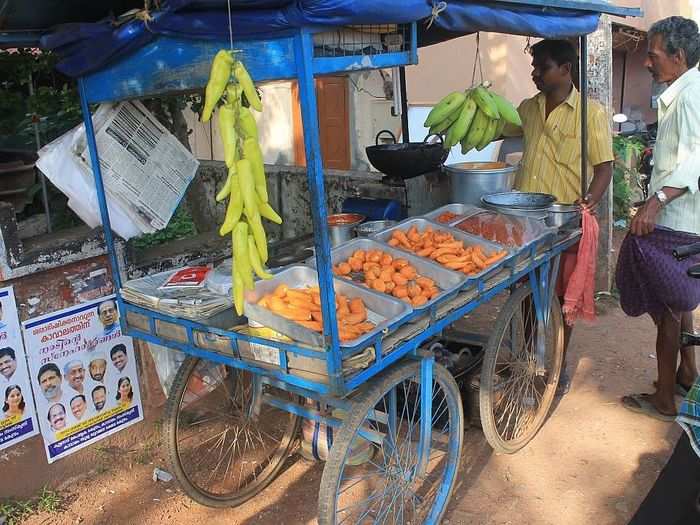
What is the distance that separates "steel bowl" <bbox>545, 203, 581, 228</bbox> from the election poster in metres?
2.77

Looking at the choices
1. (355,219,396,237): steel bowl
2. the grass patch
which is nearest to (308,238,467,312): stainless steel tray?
(355,219,396,237): steel bowl

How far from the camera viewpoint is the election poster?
2928 millimetres

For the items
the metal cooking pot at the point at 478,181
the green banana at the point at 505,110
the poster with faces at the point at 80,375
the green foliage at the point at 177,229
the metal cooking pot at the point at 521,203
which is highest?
the green banana at the point at 505,110

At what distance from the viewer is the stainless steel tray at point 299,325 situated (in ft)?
7.23

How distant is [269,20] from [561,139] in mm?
2567

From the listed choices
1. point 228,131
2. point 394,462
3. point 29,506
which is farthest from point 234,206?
point 29,506

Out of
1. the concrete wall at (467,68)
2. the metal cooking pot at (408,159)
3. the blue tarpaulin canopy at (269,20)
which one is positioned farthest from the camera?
the concrete wall at (467,68)

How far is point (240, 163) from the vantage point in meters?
1.99

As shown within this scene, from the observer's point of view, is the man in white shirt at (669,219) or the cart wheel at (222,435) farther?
the man in white shirt at (669,219)

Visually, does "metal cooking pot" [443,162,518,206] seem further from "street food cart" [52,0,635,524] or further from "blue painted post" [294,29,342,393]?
"blue painted post" [294,29,342,393]

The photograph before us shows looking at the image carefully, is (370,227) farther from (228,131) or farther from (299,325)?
(228,131)

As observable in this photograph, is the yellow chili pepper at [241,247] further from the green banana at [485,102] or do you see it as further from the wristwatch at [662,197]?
the wristwatch at [662,197]

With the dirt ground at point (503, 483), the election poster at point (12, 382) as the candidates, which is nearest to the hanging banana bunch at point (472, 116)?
the dirt ground at point (503, 483)

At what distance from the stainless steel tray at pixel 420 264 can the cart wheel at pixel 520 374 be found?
578mm
